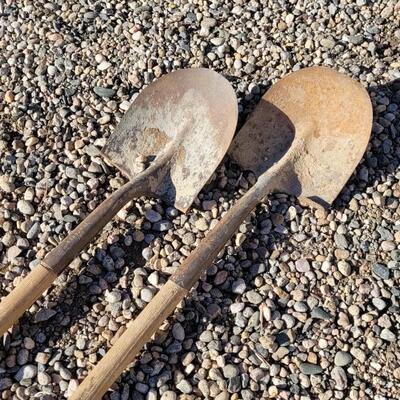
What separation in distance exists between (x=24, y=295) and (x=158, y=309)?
0.56 meters

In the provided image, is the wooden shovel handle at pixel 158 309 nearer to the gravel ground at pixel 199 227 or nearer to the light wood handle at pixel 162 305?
the light wood handle at pixel 162 305

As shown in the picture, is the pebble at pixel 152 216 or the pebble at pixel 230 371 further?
the pebble at pixel 152 216

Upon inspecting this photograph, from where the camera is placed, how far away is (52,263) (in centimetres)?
264

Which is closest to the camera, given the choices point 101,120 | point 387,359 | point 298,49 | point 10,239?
point 387,359

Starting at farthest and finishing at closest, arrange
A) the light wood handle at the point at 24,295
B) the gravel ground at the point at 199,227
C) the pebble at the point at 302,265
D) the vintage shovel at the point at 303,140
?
the vintage shovel at the point at 303,140, the pebble at the point at 302,265, the gravel ground at the point at 199,227, the light wood handle at the point at 24,295

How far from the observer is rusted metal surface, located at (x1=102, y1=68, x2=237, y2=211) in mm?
3094

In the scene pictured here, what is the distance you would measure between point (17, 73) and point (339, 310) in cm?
229

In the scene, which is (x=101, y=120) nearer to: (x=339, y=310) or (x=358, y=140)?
(x=358, y=140)

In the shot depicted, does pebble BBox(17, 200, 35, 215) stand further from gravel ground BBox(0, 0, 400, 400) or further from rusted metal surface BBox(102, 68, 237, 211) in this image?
rusted metal surface BBox(102, 68, 237, 211)

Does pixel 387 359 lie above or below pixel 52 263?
above

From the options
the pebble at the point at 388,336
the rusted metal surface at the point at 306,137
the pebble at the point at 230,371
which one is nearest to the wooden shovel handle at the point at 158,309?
the rusted metal surface at the point at 306,137

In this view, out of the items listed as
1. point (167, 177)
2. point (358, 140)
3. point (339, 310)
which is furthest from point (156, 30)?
point (339, 310)

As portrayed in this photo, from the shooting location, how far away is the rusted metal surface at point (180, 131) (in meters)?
3.09

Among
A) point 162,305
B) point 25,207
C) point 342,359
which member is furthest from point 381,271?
point 25,207
